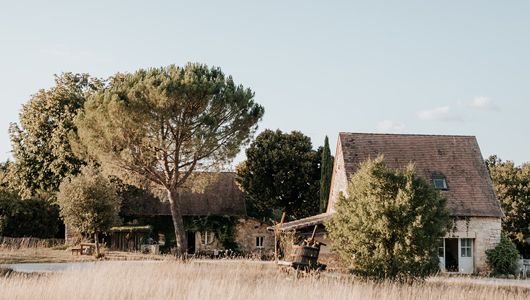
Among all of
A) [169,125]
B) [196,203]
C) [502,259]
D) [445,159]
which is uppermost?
[169,125]

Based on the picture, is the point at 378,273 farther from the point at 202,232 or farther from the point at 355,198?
the point at 202,232

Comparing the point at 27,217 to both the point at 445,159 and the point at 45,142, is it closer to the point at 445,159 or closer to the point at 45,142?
the point at 45,142

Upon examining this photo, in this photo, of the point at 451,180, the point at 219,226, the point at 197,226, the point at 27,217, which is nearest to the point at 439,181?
the point at 451,180

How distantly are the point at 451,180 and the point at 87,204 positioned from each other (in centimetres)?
1765

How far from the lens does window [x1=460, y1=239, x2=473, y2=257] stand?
21.7 m

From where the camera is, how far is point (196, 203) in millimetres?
32594

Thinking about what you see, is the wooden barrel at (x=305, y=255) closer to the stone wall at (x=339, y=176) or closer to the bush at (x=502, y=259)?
the stone wall at (x=339, y=176)

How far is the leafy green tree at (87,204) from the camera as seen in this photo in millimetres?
23145

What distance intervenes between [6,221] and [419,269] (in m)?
25.5

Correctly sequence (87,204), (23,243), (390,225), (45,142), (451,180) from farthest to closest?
(45,142) → (23,243) → (87,204) → (451,180) → (390,225)

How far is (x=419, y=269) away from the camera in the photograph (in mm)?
13828

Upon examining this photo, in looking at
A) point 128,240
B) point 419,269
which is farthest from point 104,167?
point 419,269

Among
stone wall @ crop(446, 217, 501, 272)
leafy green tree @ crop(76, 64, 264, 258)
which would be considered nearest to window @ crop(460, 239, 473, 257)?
stone wall @ crop(446, 217, 501, 272)

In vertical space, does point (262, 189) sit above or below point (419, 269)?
above
